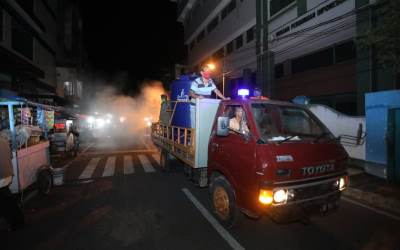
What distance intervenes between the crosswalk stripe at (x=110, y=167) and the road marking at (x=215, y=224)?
4145 millimetres

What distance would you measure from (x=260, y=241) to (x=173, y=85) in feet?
19.3

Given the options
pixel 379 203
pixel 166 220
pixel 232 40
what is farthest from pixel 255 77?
pixel 166 220

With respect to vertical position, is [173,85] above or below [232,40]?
below

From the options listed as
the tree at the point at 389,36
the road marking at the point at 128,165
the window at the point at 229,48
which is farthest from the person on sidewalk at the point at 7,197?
the window at the point at 229,48

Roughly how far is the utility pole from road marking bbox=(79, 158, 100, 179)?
1375 centimetres

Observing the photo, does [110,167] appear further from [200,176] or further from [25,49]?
[25,49]

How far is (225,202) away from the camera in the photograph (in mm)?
4680

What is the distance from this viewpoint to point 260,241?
4223 millimetres

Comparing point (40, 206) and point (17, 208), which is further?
point (40, 206)

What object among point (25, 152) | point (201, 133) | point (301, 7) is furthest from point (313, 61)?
point (25, 152)

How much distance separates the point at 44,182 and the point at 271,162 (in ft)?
20.5

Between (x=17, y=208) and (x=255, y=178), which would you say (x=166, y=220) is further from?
(x=17, y=208)

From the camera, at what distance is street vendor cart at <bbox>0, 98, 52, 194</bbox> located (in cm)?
554

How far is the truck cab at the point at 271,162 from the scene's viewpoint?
3.71 metres
